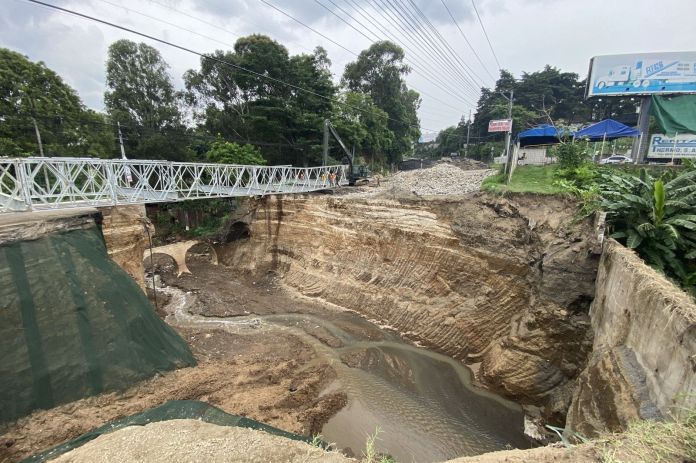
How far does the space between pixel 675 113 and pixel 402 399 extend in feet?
57.2

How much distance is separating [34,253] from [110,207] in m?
4.01

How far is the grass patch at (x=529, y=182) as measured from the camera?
36.7 feet

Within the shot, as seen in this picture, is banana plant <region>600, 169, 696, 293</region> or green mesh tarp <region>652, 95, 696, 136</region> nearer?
banana plant <region>600, 169, 696, 293</region>

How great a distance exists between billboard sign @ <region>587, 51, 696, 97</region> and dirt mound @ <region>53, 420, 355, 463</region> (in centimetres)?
2039

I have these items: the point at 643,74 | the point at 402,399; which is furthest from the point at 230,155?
the point at 643,74

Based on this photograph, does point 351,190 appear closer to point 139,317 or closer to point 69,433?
point 139,317

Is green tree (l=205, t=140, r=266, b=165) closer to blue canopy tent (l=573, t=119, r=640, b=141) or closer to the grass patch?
the grass patch

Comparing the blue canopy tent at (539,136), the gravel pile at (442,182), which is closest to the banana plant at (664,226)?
the gravel pile at (442,182)

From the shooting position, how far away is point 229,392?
7.77 m

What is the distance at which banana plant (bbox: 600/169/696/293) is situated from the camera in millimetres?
6512

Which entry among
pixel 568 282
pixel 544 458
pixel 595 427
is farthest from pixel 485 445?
pixel 544 458

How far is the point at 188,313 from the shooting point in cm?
1298

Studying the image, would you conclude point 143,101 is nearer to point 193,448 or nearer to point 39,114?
point 39,114

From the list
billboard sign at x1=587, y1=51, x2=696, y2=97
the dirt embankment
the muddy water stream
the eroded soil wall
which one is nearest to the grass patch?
the dirt embankment
